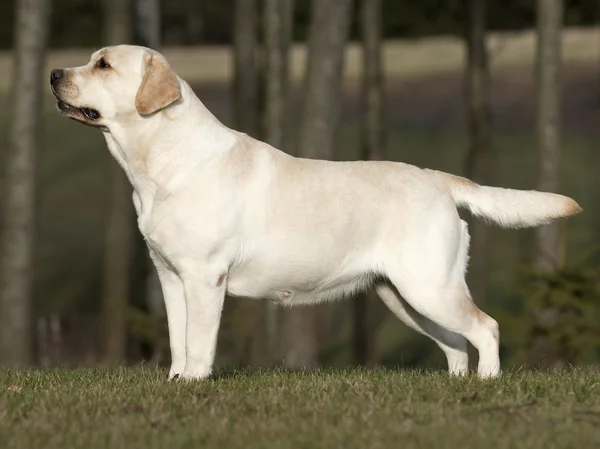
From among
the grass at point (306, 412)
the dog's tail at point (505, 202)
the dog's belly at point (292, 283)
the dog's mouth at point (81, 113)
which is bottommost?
the grass at point (306, 412)

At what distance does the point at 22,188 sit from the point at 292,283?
634cm

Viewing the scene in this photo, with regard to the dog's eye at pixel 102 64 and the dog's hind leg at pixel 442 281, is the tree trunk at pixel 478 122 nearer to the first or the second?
the dog's hind leg at pixel 442 281

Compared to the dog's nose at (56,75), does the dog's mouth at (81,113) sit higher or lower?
lower

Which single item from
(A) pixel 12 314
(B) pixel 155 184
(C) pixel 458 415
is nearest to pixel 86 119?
(B) pixel 155 184

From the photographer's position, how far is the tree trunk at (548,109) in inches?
568

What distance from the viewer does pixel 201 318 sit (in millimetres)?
7789

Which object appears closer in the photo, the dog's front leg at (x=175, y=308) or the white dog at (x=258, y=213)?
the white dog at (x=258, y=213)

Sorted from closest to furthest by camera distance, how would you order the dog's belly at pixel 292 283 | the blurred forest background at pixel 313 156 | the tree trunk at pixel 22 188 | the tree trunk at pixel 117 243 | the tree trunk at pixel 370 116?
the dog's belly at pixel 292 283, the tree trunk at pixel 22 188, the blurred forest background at pixel 313 156, the tree trunk at pixel 117 243, the tree trunk at pixel 370 116

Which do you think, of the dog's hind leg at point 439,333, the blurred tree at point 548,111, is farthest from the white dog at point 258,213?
the blurred tree at point 548,111

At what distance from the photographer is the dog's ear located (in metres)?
7.71

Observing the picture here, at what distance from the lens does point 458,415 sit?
644 cm

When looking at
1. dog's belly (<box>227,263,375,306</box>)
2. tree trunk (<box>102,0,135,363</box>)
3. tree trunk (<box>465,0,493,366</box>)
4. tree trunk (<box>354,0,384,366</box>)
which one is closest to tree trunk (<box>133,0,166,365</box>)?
tree trunk (<box>102,0,135,363</box>)

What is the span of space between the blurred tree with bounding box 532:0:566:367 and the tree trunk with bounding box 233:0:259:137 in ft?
16.9

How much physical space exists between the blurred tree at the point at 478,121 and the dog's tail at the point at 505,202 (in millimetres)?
8879
